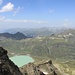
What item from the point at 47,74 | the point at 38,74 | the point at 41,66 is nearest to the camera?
the point at 38,74

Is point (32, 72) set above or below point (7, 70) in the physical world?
below

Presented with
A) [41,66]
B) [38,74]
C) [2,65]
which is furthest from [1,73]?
[41,66]

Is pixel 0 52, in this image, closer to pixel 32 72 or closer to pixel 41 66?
pixel 32 72

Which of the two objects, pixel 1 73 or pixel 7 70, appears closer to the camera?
pixel 1 73

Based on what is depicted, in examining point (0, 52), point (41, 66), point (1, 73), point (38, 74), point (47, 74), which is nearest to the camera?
point (1, 73)

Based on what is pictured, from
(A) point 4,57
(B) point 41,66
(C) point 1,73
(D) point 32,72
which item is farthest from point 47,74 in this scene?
(C) point 1,73

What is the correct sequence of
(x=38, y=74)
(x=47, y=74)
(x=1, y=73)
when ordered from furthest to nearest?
(x=47, y=74)
(x=38, y=74)
(x=1, y=73)

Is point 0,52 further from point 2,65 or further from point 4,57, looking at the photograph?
point 2,65

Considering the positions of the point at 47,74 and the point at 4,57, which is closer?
the point at 4,57

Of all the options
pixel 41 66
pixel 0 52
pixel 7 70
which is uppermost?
pixel 0 52
